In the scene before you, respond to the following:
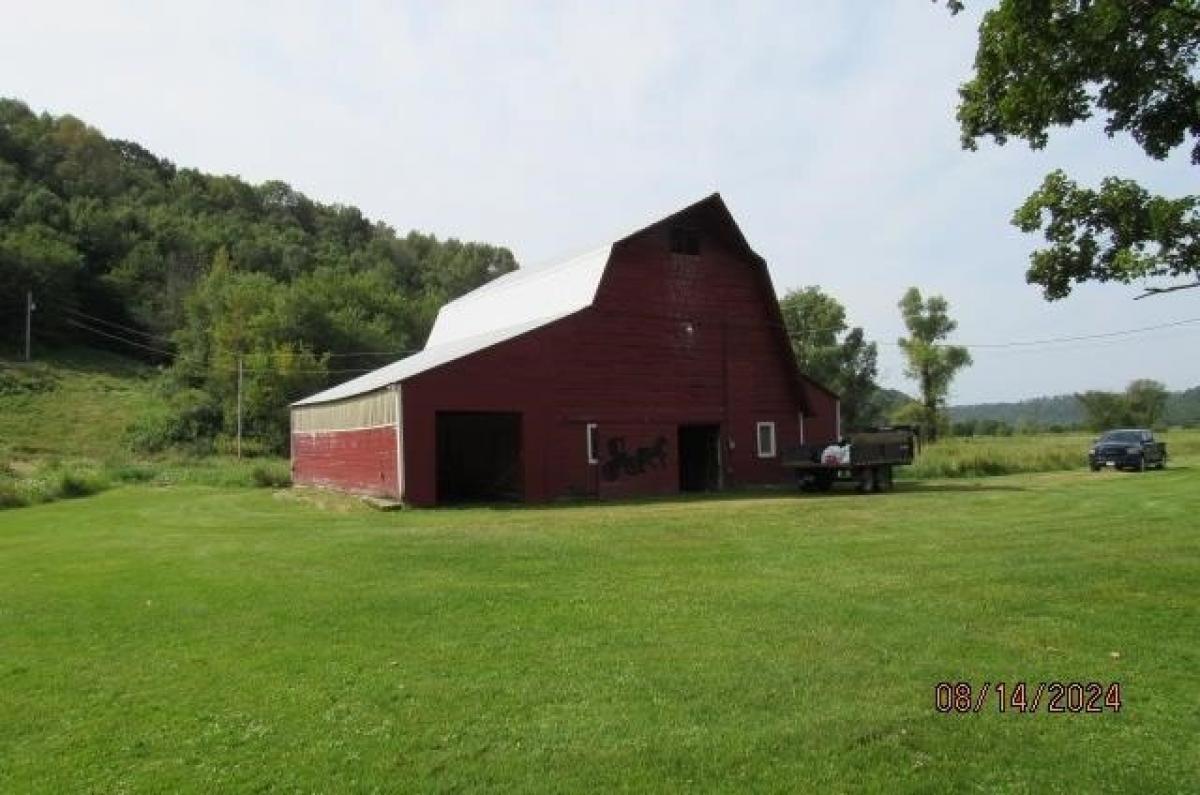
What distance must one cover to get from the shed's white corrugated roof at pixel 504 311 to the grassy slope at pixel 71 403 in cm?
2398

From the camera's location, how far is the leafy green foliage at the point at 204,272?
201 ft

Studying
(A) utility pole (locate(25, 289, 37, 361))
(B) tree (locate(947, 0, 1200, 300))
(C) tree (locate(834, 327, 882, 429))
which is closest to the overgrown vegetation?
(A) utility pole (locate(25, 289, 37, 361))

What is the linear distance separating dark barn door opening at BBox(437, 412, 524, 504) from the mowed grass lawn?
38.3 feet

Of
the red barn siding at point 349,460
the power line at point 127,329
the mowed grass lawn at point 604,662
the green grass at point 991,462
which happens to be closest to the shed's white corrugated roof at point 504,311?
the red barn siding at point 349,460

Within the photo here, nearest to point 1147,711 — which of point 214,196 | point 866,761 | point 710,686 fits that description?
point 866,761

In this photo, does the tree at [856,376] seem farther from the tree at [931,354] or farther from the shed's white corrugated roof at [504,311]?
the shed's white corrugated roof at [504,311]

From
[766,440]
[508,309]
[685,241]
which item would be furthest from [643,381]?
[508,309]

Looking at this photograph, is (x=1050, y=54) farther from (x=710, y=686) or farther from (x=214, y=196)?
(x=214, y=196)

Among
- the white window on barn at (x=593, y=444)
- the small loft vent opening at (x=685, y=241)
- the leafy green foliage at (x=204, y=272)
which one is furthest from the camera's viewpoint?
the leafy green foliage at (x=204, y=272)

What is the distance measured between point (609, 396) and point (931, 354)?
157ft

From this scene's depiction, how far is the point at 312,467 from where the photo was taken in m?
32.3
